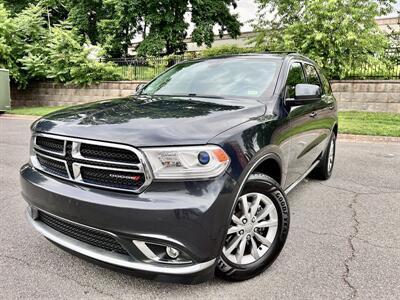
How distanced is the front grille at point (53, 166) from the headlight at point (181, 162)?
0.70 metres

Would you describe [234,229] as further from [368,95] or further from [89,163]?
[368,95]

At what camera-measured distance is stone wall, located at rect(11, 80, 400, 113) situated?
1149 centimetres

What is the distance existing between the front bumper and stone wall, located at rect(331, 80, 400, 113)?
10987 millimetres

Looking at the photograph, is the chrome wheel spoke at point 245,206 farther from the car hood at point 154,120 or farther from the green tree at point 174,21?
the green tree at point 174,21

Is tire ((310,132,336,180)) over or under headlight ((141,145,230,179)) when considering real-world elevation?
under

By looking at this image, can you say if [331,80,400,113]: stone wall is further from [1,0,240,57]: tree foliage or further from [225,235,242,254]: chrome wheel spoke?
[1,0,240,57]: tree foliage

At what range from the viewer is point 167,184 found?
6.95ft

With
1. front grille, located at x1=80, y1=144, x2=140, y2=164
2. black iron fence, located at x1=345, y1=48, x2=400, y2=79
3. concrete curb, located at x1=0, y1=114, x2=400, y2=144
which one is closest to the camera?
front grille, located at x1=80, y1=144, x2=140, y2=164

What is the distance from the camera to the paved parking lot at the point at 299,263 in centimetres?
248

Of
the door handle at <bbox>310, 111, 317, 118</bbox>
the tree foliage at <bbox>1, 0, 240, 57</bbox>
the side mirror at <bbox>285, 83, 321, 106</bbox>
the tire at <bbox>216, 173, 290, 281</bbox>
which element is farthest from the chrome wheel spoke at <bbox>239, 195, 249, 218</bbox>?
the tree foliage at <bbox>1, 0, 240, 57</bbox>

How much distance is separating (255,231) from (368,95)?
10649mm

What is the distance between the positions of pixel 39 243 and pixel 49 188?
1.03m

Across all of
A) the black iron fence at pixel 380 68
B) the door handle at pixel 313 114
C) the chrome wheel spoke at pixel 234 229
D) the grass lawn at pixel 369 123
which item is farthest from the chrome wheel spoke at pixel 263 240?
the black iron fence at pixel 380 68

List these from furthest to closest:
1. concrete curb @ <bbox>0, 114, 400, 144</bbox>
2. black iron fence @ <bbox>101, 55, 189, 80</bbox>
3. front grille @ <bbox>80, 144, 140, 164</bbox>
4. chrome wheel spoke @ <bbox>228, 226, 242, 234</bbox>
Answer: black iron fence @ <bbox>101, 55, 189, 80</bbox> → concrete curb @ <bbox>0, 114, 400, 144</bbox> → chrome wheel spoke @ <bbox>228, 226, 242, 234</bbox> → front grille @ <bbox>80, 144, 140, 164</bbox>
